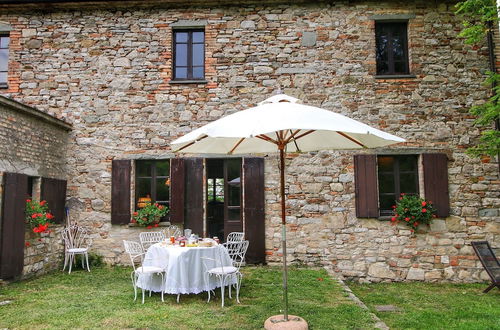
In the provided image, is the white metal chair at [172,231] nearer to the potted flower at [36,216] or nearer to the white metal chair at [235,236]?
the white metal chair at [235,236]

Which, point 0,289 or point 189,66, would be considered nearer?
point 0,289

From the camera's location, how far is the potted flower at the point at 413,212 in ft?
21.9

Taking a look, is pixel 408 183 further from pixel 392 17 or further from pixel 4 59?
pixel 4 59

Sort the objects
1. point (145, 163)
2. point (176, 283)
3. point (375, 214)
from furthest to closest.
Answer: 1. point (145, 163)
2. point (375, 214)
3. point (176, 283)

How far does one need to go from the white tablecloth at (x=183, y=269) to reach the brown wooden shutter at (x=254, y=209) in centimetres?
188

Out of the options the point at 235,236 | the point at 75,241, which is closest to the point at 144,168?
the point at 75,241

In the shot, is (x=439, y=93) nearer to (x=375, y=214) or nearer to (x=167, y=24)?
(x=375, y=214)

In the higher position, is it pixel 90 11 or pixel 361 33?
pixel 90 11

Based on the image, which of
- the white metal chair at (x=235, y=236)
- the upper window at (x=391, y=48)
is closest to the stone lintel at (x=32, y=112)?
the white metal chair at (x=235, y=236)

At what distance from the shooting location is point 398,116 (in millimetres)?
7113

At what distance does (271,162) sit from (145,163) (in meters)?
2.54

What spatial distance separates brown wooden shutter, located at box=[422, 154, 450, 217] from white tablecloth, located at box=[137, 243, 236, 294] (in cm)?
425

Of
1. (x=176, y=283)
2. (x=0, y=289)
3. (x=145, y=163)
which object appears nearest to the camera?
(x=176, y=283)

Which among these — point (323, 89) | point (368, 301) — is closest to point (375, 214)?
point (368, 301)
